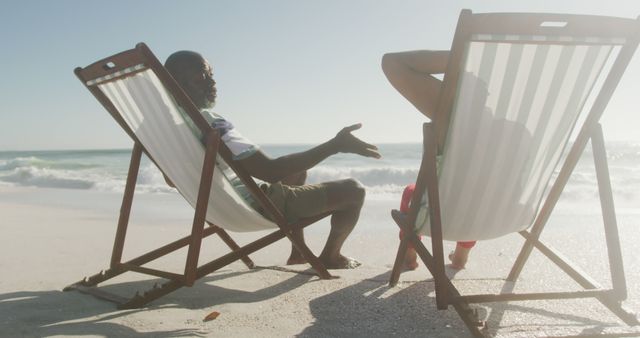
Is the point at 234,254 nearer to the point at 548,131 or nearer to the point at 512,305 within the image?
the point at 512,305

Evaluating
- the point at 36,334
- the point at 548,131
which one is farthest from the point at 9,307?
the point at 548,131

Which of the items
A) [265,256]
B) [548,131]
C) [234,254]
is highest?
[548,131]

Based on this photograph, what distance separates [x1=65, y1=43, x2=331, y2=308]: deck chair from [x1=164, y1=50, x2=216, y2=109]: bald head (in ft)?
0.55

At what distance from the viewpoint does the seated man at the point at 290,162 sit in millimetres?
2660

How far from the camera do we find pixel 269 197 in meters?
3.10

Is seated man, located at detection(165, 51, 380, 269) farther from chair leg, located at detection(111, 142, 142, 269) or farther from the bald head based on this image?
chair leg, located at detection(111, 142, 142, 269)

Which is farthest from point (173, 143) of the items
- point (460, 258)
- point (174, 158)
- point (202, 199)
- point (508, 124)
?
point (460, 258)

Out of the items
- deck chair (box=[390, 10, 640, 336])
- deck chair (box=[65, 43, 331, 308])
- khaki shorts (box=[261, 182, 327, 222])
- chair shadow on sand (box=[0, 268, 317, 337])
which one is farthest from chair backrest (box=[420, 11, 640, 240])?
chair shadow on sand (box=[0, 268, 317, 337])

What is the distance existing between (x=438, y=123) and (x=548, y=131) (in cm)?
50

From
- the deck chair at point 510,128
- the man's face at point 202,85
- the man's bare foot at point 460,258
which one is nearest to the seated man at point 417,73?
the deck chair at point 510,128

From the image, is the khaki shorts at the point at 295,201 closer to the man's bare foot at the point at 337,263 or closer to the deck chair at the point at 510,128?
the man's bare foot at the point at 337,263

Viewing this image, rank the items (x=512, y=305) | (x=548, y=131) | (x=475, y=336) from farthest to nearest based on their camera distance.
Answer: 1. (x=512, y=305)
2. (x=548, y=131)
3. (x=475, y=336)

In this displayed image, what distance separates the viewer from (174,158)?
116 inches

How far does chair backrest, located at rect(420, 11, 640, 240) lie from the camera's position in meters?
2.01
